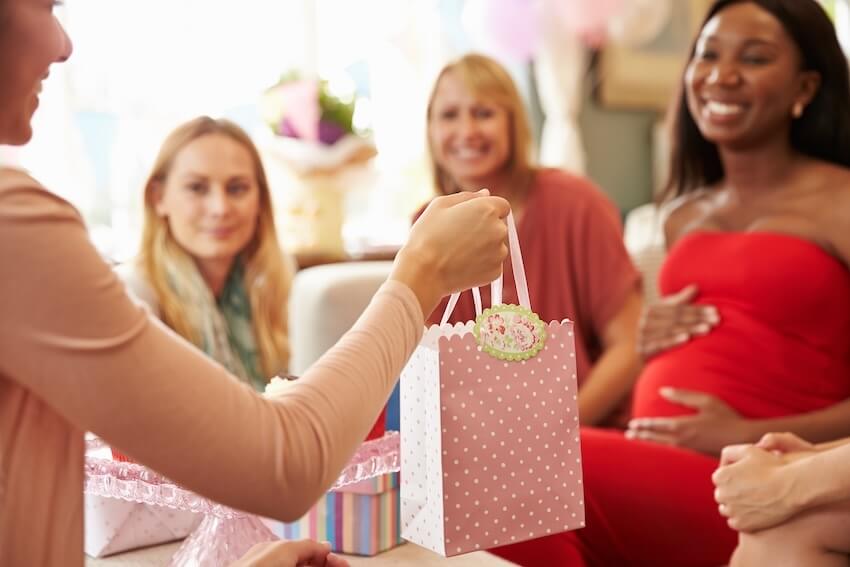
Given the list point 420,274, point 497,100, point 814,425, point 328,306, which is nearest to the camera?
point 420,274

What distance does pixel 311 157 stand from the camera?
2842mm

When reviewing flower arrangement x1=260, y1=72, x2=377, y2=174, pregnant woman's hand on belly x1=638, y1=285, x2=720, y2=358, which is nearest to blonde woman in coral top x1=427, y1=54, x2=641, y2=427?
pregnant woman's hand on belly x1=638, y1=285, x2=720, y2=358

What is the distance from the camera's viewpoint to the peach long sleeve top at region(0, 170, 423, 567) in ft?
2.12

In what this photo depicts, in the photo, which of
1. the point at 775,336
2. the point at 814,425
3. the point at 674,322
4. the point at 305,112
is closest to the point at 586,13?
the point at 305,112

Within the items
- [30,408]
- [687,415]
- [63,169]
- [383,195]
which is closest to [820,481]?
[687,415]

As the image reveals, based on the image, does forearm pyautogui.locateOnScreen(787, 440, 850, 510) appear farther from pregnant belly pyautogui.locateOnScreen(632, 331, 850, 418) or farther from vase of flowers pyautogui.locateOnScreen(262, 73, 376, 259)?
vase of flowers pyautogui.locateOnScreen(262, 73, 376, 259)

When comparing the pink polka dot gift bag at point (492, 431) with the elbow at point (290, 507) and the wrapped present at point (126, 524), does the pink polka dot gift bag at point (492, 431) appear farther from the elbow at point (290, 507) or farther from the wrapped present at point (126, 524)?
the wrapped present at point (126, 524)

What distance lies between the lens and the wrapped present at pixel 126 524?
4.08 feet

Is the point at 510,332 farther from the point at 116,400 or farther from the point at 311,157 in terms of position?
the point at 311,157

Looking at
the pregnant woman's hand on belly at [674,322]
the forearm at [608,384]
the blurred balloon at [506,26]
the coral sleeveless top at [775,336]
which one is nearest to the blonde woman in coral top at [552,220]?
the forearm at [608,384]

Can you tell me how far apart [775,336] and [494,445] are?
2.48 feet

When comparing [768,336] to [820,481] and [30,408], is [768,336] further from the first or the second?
[30,408]

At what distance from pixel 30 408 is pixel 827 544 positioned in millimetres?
826

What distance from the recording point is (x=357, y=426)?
77cm
